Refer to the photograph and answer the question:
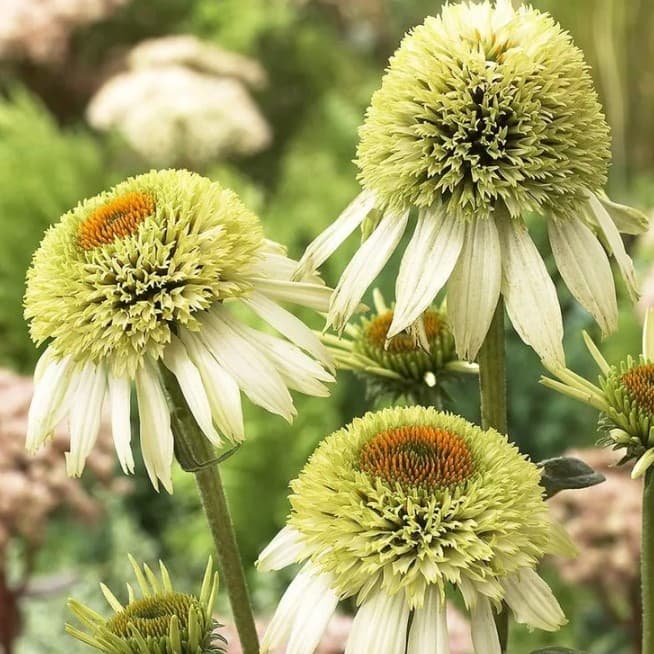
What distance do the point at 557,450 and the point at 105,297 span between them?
894 mm

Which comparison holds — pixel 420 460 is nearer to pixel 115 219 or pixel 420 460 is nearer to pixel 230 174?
pixel 115 219

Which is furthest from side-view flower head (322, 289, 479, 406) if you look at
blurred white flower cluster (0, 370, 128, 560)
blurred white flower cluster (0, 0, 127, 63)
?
blurred white flower cluster (0, 0, 127, 63)

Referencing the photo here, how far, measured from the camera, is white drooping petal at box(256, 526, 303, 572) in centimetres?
38

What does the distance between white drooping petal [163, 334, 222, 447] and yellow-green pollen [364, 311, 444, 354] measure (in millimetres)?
116

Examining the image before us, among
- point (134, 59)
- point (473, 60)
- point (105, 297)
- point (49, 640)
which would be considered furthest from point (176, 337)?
point (134, 59)

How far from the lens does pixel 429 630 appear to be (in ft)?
1.11

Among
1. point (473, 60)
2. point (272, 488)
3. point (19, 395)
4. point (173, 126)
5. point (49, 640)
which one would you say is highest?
point (173, 126)

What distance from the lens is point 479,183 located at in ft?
1.21

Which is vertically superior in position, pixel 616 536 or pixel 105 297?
pixel 105 297

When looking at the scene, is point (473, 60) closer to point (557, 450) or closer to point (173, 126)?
point (557, 450)

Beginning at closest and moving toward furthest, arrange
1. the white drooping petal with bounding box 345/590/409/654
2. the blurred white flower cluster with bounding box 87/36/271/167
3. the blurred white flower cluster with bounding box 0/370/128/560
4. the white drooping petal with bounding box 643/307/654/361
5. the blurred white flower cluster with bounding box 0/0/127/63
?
the white drooping petal with bounding box 345/590/409/654 → the white drooping petal with bounding box 643/307/654/361 → the blurred white flower cluster with bounding box 0/370/128/560 → the blurred white flower cluster with bounding box 87/36/271/167 → the blurred white flower cluster with bounding box 0/0/127/63

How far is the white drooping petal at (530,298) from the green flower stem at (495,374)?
22 millimetres

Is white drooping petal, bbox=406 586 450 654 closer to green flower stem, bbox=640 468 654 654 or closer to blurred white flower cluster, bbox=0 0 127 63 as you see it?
green flower stem, bbox=640 468 654 654

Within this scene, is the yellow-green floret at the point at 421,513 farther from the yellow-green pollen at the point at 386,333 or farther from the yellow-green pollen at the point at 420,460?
the yellow-green pollen at the point at 386,333
